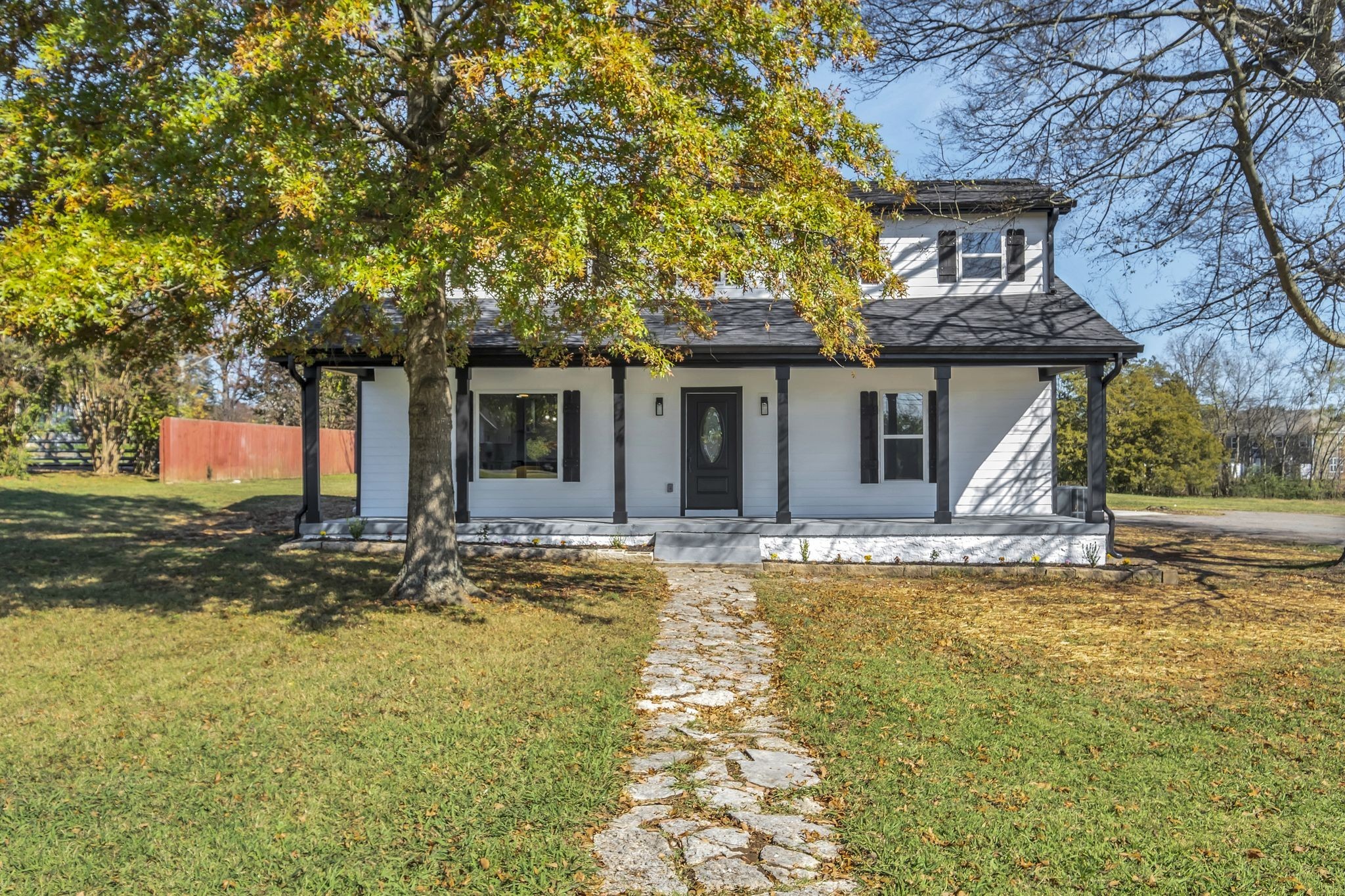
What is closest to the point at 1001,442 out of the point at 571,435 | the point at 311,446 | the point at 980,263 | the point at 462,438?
the point at 980,263

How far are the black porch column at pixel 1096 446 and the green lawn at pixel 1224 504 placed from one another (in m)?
11.5

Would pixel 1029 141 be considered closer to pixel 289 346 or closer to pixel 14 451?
pixel 289 346

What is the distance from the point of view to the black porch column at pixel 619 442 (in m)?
12.2

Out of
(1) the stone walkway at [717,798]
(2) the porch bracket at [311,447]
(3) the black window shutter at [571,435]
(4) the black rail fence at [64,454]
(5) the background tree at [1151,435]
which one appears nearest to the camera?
(1) the stone walkway at [717,798]

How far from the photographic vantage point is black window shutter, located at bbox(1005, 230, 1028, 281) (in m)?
14.1

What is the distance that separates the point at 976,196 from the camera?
13.8 metres

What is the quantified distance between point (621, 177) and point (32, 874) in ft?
16.7

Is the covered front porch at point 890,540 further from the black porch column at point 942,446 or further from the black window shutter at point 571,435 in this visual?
the black window shutter at point 571,435

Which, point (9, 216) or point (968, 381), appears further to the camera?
point (968, 381)

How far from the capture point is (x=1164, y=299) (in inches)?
504

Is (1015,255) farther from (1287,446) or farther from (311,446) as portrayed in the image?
(1287,446)

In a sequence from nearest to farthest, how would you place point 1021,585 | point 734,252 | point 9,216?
point 734,252
point 9,216
point 1021,585

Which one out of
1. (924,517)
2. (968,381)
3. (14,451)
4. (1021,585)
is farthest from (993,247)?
(14,451)

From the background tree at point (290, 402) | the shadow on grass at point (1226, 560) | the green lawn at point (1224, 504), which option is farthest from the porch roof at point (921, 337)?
the background tree at point (290, 402)
